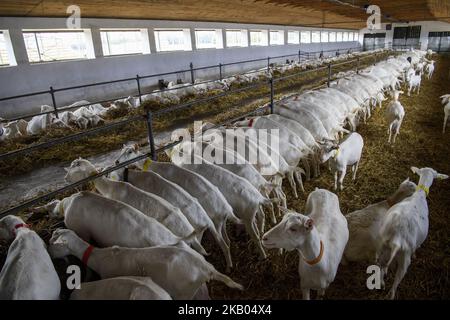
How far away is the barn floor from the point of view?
302 centimetres

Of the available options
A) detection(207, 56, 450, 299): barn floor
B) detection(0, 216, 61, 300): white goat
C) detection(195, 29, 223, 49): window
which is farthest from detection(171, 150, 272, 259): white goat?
detection(195, 29, 223, 49): window

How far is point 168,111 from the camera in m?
6.88

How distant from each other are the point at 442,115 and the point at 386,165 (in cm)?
485

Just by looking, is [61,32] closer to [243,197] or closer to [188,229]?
[243,197]

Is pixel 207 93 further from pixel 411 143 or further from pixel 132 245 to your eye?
pixel 132 245

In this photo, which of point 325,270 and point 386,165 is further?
point 386,165

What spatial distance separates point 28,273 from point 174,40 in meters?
14.7

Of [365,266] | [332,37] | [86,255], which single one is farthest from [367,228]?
[332,37]

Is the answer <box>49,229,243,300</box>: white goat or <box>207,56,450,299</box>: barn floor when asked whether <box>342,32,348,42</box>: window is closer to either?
<box>207,56,450,299</box>: barn floor

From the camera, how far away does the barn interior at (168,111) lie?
325cm

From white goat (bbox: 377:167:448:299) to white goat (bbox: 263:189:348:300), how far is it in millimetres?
390

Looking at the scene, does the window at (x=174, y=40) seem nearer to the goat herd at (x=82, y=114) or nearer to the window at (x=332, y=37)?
the goat herd at (x=82, y=114)
